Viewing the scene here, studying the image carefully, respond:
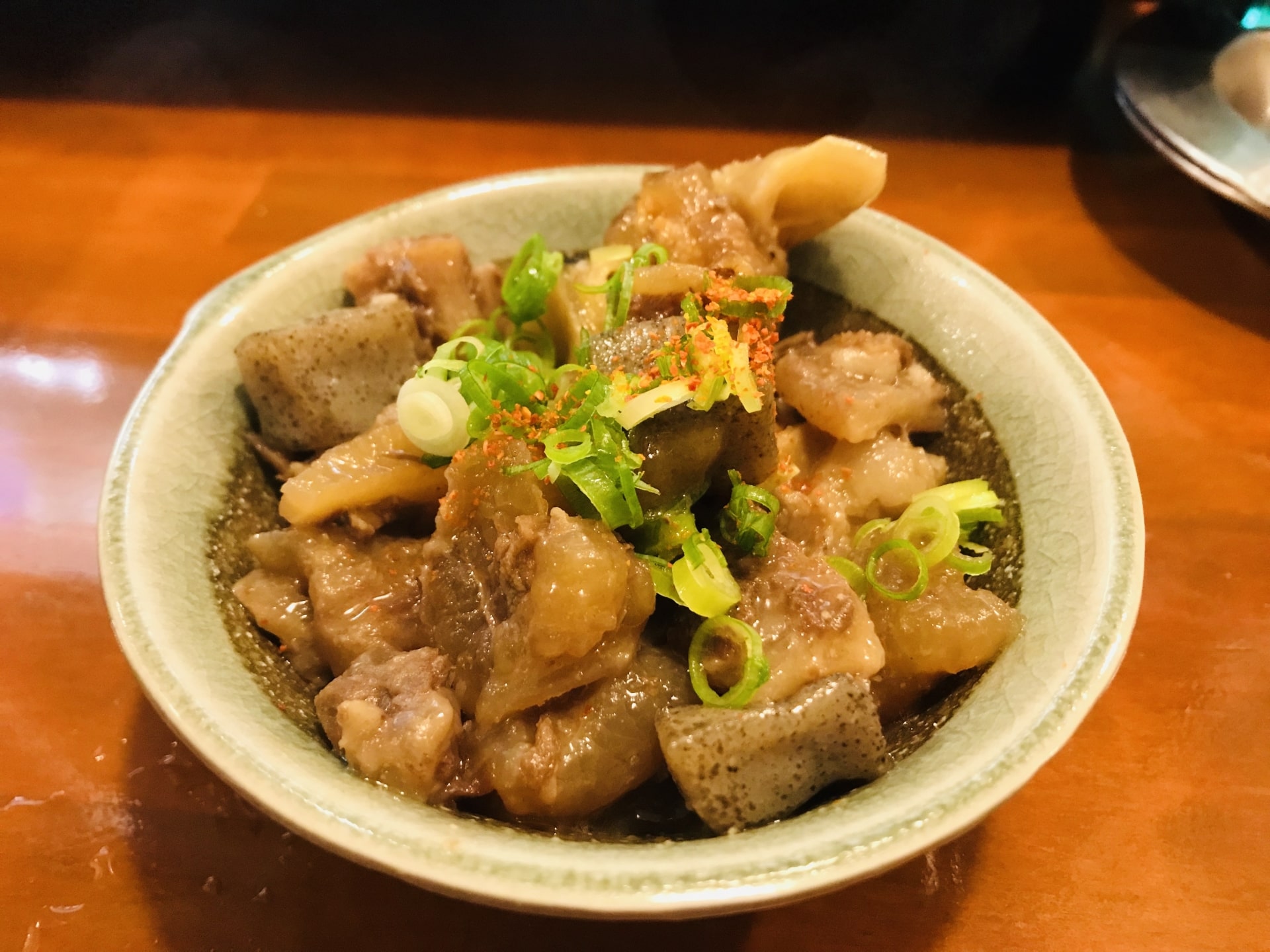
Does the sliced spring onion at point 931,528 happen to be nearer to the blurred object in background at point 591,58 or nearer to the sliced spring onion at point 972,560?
the sliced spring onion at point 972,560

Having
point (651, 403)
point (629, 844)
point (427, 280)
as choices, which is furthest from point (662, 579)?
point (427, 280)

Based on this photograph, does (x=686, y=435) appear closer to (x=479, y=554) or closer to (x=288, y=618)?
(x=479, y=554)

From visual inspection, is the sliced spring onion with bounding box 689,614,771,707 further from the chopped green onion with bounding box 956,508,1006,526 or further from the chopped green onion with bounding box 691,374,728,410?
the chopped green onion with bounding box 956,508,1006,526

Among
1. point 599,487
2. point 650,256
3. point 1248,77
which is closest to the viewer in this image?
point 599,487

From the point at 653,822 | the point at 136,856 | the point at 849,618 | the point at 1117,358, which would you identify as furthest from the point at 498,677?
the point at 1117,358

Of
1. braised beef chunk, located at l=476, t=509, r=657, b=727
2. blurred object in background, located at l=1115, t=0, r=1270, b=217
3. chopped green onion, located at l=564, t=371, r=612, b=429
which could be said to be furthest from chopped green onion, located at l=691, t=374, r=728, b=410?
blurred object in background, located at l=1115, t=0, r=1270, b=217

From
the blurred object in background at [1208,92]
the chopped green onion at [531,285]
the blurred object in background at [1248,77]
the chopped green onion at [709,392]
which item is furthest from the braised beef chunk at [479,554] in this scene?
the blurred object in background at [1248,77]

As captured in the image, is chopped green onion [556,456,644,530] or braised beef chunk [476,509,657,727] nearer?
braised beef chunk [476,509,657,727]

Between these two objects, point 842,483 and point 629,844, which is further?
point 842,483
